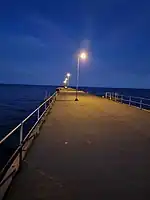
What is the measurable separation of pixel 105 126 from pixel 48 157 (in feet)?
22.9

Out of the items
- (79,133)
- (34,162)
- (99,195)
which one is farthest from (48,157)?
(79,133)

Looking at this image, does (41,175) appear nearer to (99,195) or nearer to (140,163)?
(99,195)

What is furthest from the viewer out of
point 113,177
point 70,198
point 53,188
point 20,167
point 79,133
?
point 79,133

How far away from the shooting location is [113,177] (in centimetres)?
660

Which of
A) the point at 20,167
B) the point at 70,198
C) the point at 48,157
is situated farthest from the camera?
the point at 48,157

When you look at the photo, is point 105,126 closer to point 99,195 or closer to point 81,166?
point 81,166

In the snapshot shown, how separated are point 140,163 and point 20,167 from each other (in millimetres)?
3030

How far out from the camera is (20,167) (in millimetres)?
7227

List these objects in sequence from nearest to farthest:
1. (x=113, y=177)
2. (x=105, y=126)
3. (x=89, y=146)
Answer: (x=113, y=177)
(x=89, y=146)
(x=105, y=126)

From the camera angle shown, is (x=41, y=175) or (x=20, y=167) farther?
(x=20, y=167)

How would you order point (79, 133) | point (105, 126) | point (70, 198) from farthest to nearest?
1. point (105, 126)
2. point (79, 133)
3. point (70, 198)

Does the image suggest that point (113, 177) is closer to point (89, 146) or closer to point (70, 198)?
point (70, 198)

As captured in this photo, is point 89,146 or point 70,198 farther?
point 89,146

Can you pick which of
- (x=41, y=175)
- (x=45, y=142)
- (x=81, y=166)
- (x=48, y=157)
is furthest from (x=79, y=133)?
(x=41, y=175)
